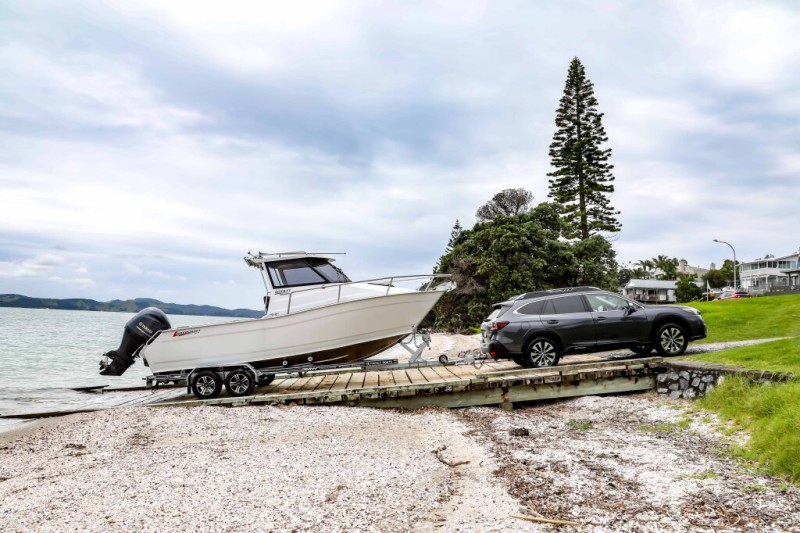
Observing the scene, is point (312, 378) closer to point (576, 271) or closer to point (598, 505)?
point (598, 505)

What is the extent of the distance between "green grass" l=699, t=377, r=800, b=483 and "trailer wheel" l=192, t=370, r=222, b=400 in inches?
360

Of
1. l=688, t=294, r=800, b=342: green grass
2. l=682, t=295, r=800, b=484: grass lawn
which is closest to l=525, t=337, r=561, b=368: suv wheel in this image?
l=682, t=295, r=800, b=484: grass lawn

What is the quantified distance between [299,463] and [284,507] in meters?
1.48

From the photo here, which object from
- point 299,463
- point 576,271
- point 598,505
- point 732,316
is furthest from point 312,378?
point 576,271

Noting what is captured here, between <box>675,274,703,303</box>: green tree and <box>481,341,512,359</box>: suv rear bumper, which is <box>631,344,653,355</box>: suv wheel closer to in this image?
<box>481,341,512,359</box>: suv rear bumper

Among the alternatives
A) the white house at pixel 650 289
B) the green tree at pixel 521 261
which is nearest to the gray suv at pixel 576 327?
the green tree at pixel 521 261

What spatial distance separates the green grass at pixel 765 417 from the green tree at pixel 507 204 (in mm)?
51637

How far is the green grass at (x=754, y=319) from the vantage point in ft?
61.0

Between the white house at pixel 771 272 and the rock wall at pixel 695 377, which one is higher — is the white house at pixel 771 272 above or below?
above

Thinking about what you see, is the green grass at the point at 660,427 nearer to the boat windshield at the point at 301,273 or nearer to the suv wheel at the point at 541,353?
the suv wheel at the point at 541,353

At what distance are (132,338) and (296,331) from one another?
11.6 feet

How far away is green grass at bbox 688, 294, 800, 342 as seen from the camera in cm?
1858

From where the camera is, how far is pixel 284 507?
5250mm

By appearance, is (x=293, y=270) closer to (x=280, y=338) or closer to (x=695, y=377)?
(x=280, y=338)
